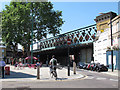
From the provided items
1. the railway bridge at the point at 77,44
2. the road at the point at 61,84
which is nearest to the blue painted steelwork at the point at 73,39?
the railway bridge at the point at 77,44

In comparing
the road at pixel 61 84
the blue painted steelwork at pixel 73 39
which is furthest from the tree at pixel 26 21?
the road at pixel 61 84

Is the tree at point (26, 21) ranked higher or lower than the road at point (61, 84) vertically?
higher

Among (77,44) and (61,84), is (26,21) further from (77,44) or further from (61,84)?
(61,84)

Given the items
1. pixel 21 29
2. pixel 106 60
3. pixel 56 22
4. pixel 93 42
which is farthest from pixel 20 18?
pixel 106 60

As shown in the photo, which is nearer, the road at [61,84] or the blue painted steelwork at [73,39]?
the road at [61,84]

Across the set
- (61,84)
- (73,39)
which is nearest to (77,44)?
(73,39)

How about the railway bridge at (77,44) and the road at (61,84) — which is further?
the railway bridge at (77,44)

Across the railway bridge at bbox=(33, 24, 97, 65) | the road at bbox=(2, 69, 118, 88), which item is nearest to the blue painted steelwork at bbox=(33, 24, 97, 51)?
the railway bridge at bbox=(33, 24, 97, 65)

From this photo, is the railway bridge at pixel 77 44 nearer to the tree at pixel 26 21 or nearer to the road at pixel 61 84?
the tree at pixel 26 21

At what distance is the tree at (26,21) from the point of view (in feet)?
121

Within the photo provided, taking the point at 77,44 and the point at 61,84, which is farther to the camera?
the point at 77,44

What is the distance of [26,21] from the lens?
3656 cm

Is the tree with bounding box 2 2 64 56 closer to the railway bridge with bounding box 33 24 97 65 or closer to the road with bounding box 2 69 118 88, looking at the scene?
the railway bridge with bounding box 33 24 97 65

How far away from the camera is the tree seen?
121ft
